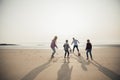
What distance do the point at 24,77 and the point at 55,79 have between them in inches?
42.5

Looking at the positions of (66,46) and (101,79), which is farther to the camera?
(66,46)

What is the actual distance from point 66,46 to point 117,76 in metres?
4.73

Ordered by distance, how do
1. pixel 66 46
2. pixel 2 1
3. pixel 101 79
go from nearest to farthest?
pixel 101 79, pixel 2 1, pixel 66 46

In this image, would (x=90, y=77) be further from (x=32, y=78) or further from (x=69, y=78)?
(x=32, y=78)

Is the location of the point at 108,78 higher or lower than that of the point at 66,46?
lower

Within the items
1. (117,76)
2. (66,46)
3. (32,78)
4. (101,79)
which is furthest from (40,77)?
(66,46)

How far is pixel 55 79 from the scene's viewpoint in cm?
476

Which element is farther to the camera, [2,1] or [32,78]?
[2,1]

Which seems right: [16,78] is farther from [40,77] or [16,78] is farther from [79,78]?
[79,78]

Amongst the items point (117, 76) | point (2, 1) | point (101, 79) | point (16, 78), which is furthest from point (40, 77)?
point (2, 1)

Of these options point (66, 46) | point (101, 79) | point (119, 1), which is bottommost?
point (101, 79)

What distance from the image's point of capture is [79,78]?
15.9 ft

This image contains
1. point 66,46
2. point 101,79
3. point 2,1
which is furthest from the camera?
point 66,46

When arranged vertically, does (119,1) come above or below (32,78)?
above
